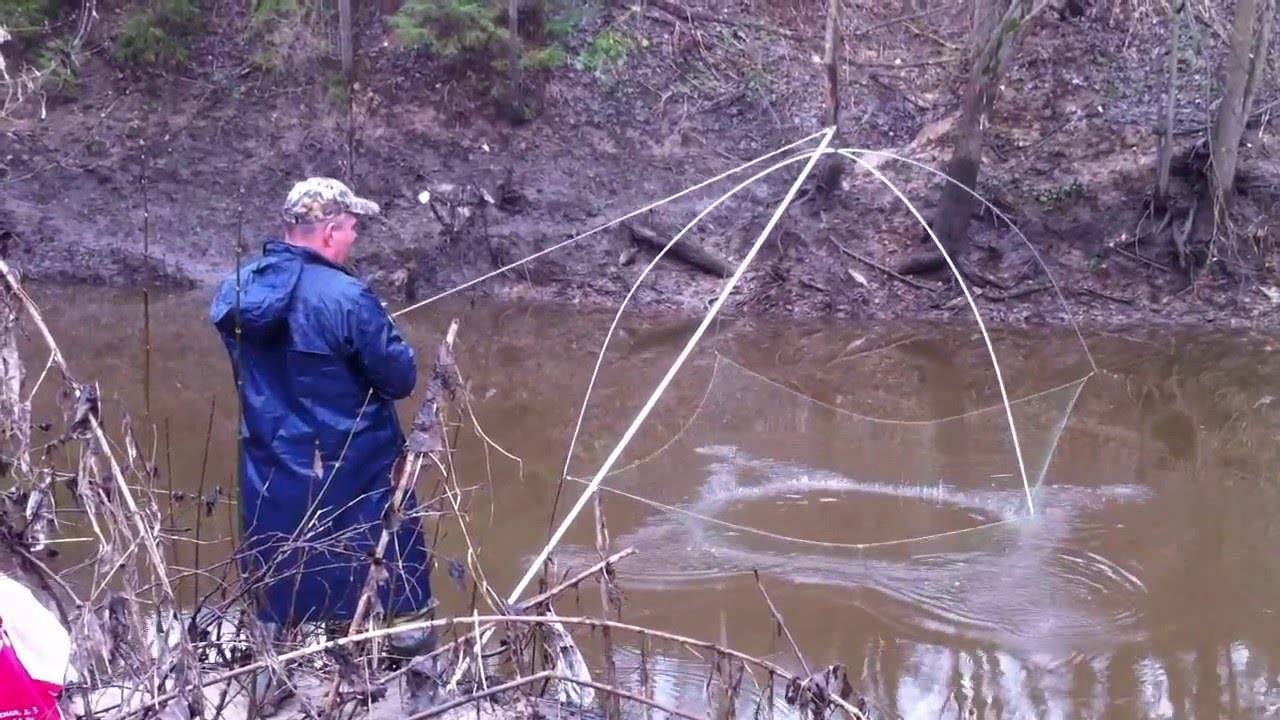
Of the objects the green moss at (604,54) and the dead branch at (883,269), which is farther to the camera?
the green moss at (604,54)

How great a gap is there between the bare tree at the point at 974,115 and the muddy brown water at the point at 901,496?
1.52 metres

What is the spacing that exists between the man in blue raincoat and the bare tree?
757 centimetres

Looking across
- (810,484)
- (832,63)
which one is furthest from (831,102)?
(810,484)

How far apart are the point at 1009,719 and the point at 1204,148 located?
849 centimetres

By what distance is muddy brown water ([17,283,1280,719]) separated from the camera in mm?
4391

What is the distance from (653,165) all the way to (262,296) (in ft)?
31.2

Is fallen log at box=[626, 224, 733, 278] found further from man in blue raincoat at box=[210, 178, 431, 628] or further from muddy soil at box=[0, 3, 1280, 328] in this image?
man in blue raincoat at box=[210, 178, 431, 628]

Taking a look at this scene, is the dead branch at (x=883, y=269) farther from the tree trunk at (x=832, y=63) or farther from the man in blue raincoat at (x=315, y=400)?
the man in blue raincoat at (x=315, y=400)

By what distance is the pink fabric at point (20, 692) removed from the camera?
7.98ft

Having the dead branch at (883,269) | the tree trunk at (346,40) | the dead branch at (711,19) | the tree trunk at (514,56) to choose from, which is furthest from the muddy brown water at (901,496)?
the dead branch at (711,19)

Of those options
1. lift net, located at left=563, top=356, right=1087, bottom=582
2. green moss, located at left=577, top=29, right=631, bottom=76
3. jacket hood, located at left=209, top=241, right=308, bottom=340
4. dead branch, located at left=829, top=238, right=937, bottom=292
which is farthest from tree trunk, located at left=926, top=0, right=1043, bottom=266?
jacket hood, located at left=209, top=241, right=308, bottom=340

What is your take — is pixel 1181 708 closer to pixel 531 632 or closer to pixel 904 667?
pixel 904 667

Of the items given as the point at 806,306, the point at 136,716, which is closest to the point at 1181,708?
the point at 136,716

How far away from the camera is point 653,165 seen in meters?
12.5
